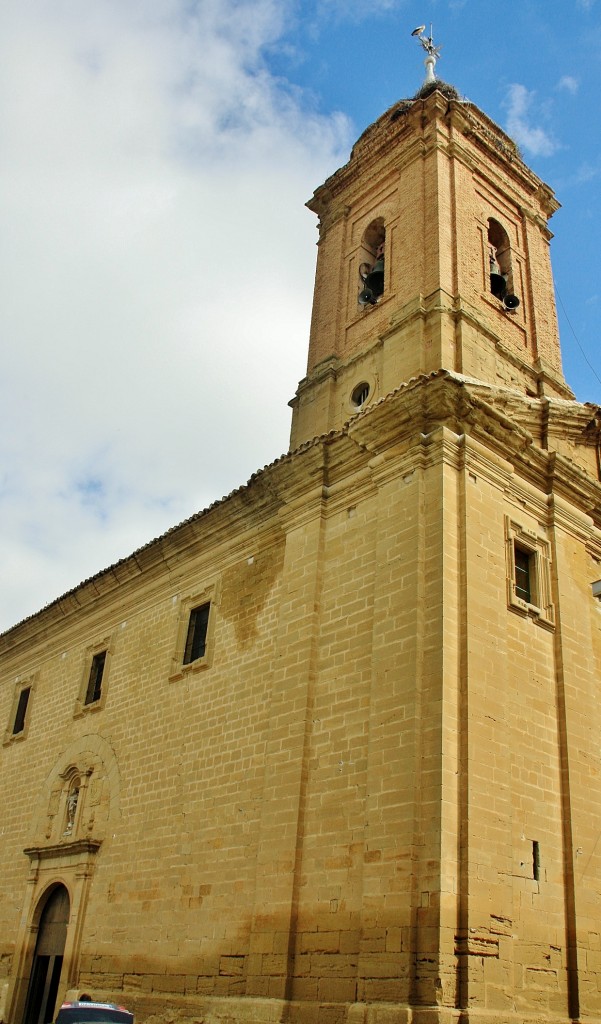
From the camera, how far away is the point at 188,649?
14.7 meters

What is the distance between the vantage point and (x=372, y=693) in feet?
33.8

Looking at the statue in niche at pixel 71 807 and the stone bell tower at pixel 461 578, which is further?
the statue in niche at pixel 71 807

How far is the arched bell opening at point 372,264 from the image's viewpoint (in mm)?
15414

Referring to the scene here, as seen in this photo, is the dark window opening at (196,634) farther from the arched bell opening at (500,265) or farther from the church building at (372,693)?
the arched bell opening at (500,265)

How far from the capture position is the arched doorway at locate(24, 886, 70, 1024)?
14148 mm

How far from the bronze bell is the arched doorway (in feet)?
35.5

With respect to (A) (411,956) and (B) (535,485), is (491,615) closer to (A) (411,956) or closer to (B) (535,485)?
(B) (535,485)

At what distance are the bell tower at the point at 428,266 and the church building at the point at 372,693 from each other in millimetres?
57

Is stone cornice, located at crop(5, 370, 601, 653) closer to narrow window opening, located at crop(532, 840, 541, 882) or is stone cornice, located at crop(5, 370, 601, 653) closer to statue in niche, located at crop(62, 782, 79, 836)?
statue in niche, located at crop(62, 782, 79, 836)

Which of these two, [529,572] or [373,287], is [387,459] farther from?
[373,287]

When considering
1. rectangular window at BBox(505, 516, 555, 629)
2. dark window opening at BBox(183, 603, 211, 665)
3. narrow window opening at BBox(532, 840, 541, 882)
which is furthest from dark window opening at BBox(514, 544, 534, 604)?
dark window opening at BBox(183, 603, 211, 665)

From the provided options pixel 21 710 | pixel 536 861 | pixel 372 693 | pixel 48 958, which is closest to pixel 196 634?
pixel 372 693

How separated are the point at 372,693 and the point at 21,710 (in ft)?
37.1

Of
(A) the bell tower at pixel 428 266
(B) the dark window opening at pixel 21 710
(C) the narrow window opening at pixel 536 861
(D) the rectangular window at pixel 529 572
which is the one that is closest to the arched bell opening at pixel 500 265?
(A) the bell tower at pixel 428 266
